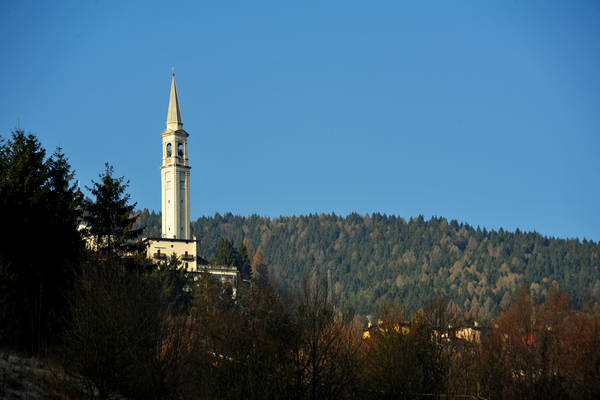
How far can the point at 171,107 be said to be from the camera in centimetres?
13162

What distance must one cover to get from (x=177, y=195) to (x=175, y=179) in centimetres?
251

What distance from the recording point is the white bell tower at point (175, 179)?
407 ft

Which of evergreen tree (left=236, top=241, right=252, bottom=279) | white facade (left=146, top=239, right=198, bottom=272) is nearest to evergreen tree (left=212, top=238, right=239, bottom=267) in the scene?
evergreen tree (left=236, top=241, right=252, bottom=279)

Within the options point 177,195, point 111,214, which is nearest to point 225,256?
point 177,195

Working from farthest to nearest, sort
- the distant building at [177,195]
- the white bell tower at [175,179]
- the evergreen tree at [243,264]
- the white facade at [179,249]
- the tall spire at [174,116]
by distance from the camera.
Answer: the evergreen tree at [243,264], the tall spire at [174,116], the white bell tower at [175,179], the distant building at [177,195], the white facade at [179,249]

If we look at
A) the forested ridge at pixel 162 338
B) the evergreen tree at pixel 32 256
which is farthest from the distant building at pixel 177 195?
the evergreen tree at pixel 32 256

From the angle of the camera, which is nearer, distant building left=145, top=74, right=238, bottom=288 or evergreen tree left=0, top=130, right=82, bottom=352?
evergreen tree left=0, top=130, right=82, bottom=352

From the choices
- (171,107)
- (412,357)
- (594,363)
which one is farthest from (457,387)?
(171,107)

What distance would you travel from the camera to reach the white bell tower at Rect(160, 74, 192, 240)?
12419cm

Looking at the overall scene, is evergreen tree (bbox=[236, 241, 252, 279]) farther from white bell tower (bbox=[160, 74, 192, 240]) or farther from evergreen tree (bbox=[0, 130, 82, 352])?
evergreen tree (bbox=[0, 130, 82, 352])

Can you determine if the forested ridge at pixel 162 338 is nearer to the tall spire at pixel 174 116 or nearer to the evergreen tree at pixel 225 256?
the tall spire at pixel 174 116

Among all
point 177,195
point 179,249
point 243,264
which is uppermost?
point 177,195

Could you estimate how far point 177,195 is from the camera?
126 metres

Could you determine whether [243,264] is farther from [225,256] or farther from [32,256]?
[32,256]
